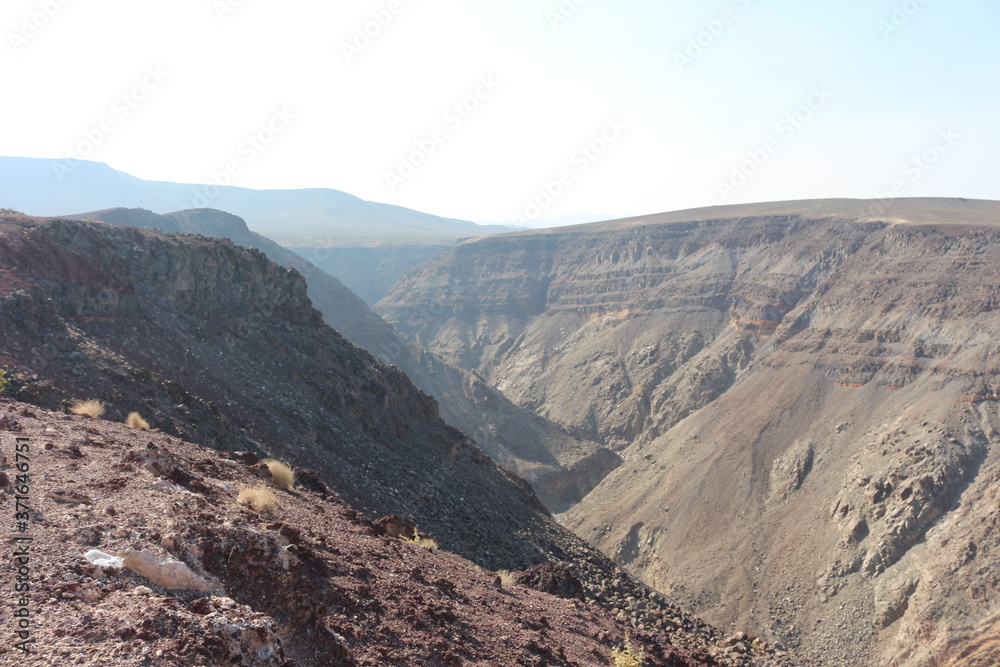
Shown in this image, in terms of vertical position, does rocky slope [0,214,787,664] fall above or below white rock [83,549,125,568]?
below

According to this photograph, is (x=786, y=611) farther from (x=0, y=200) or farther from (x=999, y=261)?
(x=0, y=200)

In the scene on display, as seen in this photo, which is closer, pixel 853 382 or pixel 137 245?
pixel 137 245

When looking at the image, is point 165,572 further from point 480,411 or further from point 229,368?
point 480,411

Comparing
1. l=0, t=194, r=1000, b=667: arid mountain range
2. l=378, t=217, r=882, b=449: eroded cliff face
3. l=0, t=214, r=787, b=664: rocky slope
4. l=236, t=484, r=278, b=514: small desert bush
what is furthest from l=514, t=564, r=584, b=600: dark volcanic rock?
l=378, t=217, r=882, b=449: eroded cliff face

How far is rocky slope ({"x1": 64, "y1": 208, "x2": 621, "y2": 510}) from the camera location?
1853 inches

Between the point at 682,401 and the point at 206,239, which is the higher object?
the point at 682,401

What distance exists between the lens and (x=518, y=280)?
89812 mm

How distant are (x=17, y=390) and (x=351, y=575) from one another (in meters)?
9.07

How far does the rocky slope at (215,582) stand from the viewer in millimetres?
4316

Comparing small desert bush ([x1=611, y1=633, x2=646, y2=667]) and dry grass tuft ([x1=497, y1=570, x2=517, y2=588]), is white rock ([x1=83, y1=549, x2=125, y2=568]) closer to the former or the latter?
small desert bush ([x1=611, y1=633, x2=646, y2=667])

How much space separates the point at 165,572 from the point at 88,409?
867 centimetres

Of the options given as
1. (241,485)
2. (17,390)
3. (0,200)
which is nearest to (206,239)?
(17,390)

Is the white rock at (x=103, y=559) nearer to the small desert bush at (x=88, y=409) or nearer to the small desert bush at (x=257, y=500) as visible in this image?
the small desert bush at (x=257, y=500)

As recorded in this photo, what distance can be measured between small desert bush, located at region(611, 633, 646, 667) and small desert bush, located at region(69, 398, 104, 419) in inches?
405
